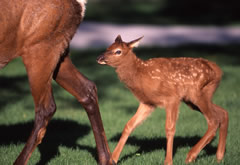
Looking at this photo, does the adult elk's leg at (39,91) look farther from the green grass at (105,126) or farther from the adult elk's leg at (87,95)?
the green grass at (105,126)

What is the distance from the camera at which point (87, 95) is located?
6.14m

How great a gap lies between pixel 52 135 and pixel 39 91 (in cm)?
232

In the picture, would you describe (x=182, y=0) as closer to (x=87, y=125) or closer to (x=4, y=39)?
(x=87, y=125)

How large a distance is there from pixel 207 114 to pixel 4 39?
108 inches

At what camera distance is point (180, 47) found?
15.0 meters

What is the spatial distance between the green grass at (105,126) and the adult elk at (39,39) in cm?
82

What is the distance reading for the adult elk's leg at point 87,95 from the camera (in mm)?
6047

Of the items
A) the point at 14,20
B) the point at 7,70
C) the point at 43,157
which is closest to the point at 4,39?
the point at 14,20

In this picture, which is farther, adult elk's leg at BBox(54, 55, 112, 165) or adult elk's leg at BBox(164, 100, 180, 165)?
adult elk's leg at BBox(164, 100, 180, 165)

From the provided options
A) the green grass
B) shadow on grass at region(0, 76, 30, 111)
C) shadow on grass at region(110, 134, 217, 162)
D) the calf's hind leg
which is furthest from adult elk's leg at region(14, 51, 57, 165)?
shadow on grass at region(0, 76, 30, 111)

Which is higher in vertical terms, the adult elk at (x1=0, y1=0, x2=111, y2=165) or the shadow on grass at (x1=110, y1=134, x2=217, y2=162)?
the adult elk at (x1=0, y1=0, x2=111, y2=165)

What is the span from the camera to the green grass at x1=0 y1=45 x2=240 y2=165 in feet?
21.4

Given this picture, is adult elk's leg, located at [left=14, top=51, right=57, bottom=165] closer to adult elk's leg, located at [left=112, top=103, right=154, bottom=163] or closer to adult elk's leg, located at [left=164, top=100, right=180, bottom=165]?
adult elk's leg, located at [left=112, top=103, right=154, bottom=163]

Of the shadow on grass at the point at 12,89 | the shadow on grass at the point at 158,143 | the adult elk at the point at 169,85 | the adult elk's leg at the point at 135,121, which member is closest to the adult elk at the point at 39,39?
the adult elk's leg at the point at 135,121
